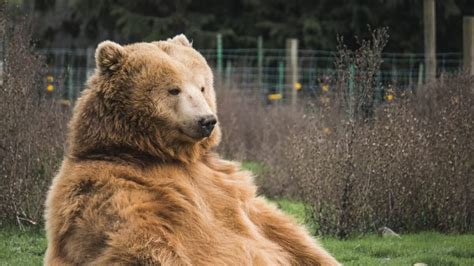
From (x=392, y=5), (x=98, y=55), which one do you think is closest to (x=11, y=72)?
(x=98, y=55)

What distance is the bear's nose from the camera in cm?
428

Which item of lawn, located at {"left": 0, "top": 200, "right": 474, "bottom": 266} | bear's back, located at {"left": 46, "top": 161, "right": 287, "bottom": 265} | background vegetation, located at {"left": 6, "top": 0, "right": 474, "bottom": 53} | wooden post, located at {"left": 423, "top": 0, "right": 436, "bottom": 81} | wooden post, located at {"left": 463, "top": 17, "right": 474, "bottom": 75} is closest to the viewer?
bear's back, located at {"left": 46, "top": 161, "right": 287, "bottom": 265}

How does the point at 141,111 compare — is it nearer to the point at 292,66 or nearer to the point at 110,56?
the point at 110,56

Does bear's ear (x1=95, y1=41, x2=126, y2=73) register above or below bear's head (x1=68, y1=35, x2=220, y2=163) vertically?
above

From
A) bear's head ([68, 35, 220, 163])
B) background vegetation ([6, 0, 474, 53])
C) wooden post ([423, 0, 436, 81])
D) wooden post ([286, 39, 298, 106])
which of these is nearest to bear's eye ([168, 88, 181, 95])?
bear's head ([68, 35, 220, 163])

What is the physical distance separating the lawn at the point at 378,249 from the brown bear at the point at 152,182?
2757 millimetres

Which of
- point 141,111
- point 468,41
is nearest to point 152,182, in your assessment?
point 141,111

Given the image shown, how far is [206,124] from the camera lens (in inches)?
169

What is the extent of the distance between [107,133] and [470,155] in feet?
17.6

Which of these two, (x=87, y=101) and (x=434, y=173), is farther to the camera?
(x=434, y=173)

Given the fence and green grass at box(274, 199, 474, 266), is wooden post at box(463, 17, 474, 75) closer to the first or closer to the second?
the fence

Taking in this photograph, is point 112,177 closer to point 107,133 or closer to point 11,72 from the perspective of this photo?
point 107,133

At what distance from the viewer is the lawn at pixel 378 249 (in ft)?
23.7

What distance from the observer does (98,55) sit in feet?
14.9
